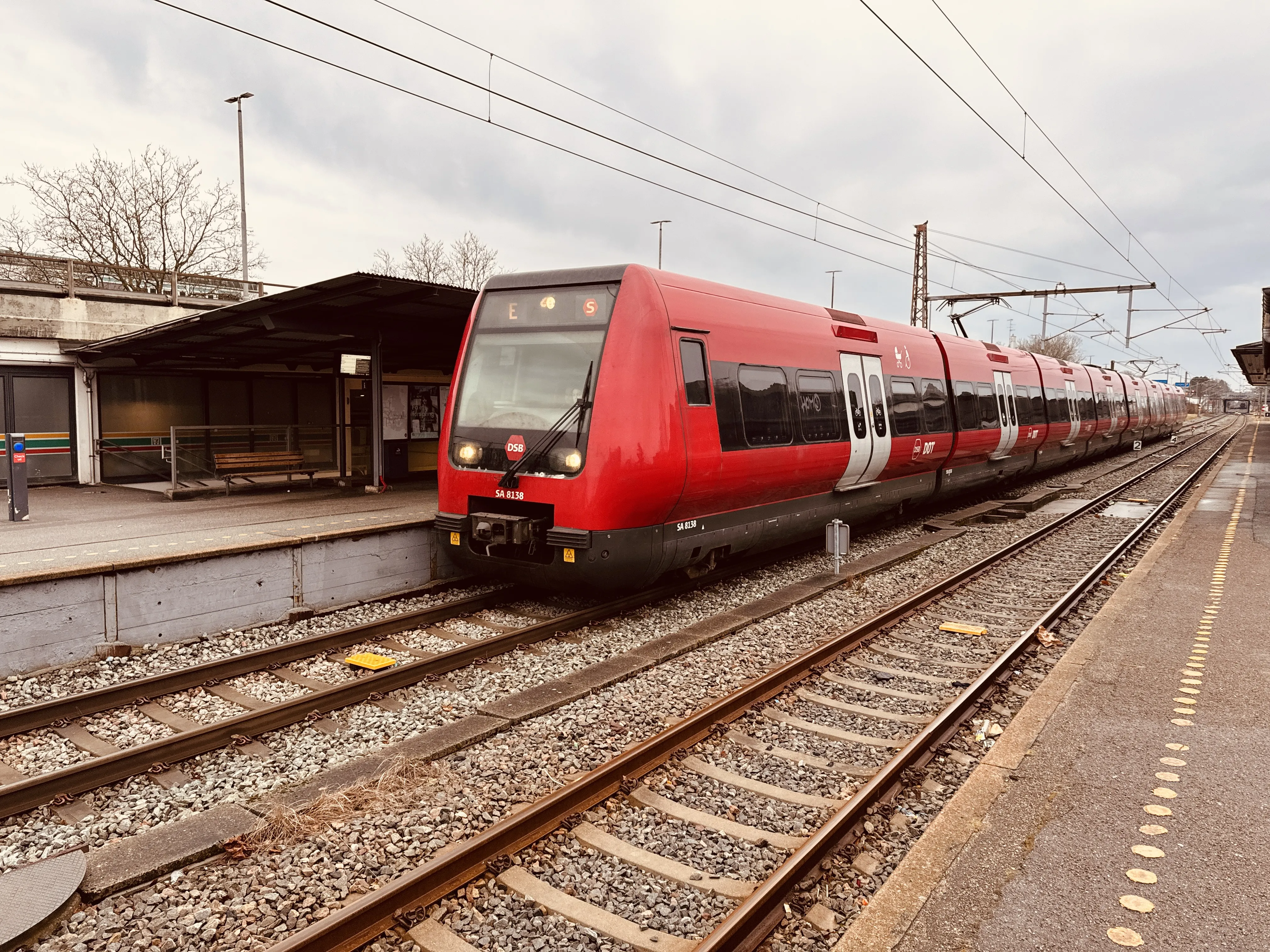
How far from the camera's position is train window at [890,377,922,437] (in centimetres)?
1224

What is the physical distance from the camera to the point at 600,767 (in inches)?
183

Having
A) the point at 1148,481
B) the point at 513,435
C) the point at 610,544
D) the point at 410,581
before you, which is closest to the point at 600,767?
the point at 610,544

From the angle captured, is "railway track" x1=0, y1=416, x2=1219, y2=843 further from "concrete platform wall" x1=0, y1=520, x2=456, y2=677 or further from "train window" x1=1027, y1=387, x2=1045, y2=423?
"train window" x1=1027, y1=387, x2=1045, y2=423

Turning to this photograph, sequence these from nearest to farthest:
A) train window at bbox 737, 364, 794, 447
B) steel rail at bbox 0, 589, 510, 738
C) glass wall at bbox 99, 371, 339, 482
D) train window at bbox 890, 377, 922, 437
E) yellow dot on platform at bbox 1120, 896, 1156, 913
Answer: yellow dot on platform at bbox 1120, 896, 1156, 913, steel rail at bbox 0, 589, 510, 738, train window at bbox 737, 364, 794, 447, train window at bbox 890, 377, 922, 437, glass wall at bbox 99, 371, 339, 482

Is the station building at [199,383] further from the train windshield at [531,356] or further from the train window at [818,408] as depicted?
the train window at [818,408]

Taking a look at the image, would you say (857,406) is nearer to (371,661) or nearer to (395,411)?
(371,661)

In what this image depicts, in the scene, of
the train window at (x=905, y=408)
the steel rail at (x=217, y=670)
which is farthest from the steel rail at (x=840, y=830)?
the train window at (x=905, y=408)

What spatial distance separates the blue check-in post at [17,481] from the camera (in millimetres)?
10289

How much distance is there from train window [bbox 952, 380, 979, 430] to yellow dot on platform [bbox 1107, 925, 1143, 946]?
1207 centimetres

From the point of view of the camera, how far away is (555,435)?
7582mm

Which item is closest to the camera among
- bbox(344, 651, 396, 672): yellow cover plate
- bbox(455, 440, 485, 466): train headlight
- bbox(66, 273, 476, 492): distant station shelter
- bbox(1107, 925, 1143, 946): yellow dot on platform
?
bbox(1107, 925, 1143, 946): yellow dot on platform

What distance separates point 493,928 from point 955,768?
303 centimetres

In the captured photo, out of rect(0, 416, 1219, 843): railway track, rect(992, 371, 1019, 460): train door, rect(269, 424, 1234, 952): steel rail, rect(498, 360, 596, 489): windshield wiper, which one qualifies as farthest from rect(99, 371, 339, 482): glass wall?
rect(992, 371, 1019, 460): train door

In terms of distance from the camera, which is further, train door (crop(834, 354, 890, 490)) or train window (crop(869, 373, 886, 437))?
train window (crop(869, 373, 886, 437))
